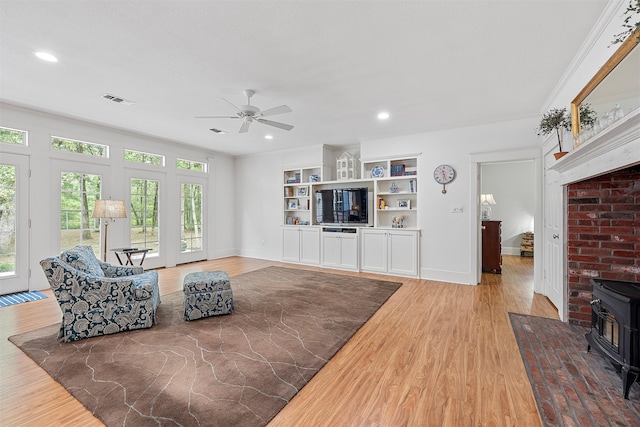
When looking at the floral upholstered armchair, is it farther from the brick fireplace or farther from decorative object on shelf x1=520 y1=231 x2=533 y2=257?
decorative object on shelf x1=520 y1=231 x2=533 y2=257

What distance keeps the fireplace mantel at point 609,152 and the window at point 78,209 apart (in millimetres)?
6593

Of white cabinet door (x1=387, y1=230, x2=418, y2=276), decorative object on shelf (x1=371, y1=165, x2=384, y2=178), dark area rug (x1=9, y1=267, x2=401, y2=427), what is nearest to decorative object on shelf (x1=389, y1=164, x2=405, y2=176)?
decorative object on shelf (x1=371, y1=165, x2=384, y2=178)

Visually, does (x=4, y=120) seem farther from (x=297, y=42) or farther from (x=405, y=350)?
(x=405, y=350)

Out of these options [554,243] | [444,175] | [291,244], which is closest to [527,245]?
[444,175]

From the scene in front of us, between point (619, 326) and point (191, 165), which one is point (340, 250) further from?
point (619, 326)

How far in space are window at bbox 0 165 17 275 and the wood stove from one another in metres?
6.88

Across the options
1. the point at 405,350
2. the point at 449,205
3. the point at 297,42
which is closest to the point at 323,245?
the point at 449,205

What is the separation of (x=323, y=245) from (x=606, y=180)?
4.54m

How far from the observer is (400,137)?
544 centimetres

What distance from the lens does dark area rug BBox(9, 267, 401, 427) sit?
5.78ft

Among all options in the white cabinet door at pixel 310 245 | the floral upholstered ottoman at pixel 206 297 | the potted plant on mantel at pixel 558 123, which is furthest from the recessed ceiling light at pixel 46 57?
the potted plant on mantel at pixel 558 123

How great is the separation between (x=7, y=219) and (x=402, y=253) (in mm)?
6237

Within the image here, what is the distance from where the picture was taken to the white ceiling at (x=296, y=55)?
2070 mm

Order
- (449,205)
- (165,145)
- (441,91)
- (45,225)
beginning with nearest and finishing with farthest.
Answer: (441,91)
(45,225)
(449,205)
(165,145)
